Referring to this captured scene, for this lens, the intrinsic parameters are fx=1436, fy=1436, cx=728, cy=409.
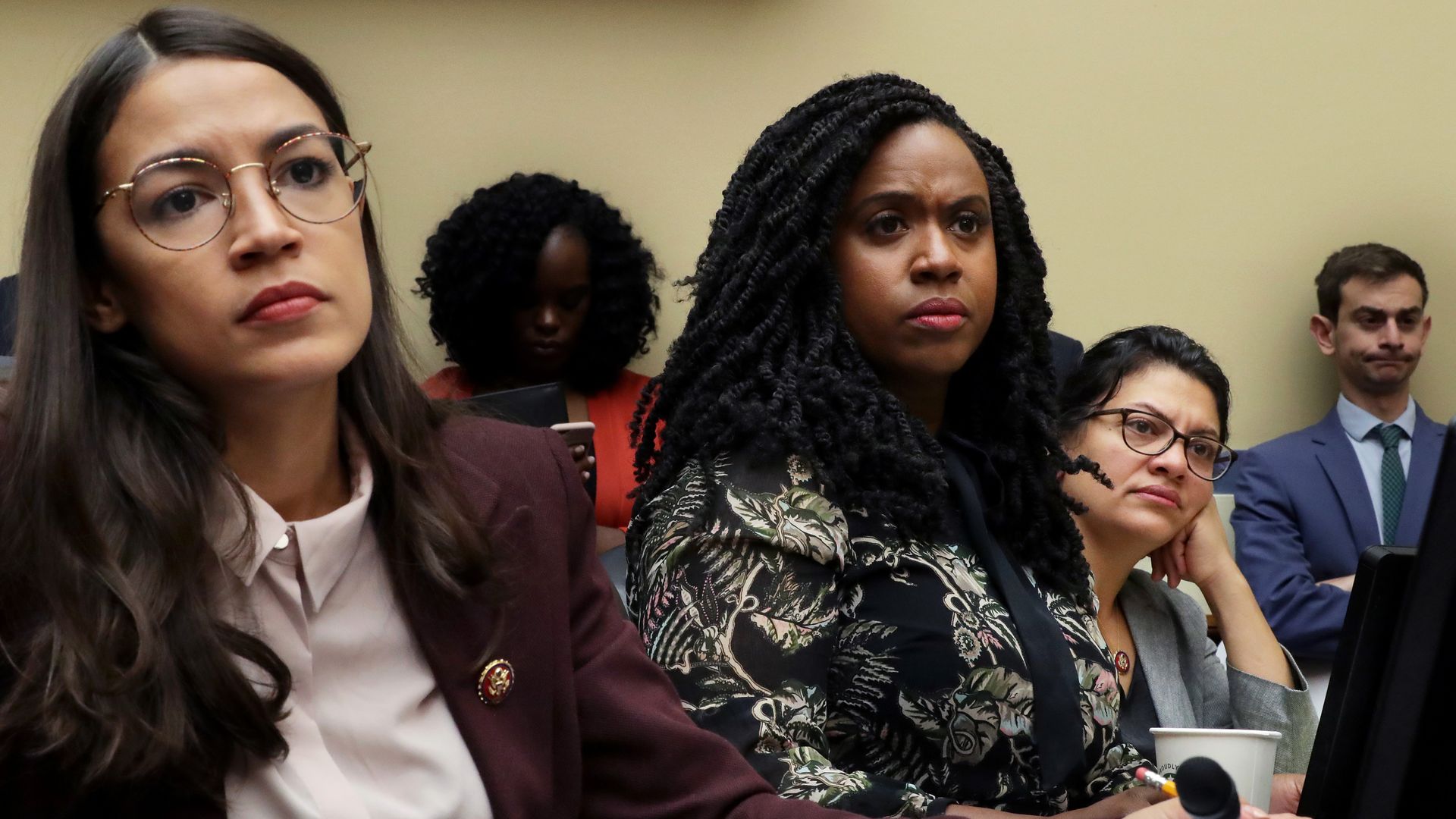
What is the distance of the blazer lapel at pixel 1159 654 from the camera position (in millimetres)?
2180

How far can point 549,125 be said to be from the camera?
364cm

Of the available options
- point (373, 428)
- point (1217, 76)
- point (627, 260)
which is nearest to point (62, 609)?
point (373, 428)

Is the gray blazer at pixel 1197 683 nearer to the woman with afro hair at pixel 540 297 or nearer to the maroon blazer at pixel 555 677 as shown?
the maroon blazer at pixel 555 677

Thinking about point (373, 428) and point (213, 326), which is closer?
point (213, 326)

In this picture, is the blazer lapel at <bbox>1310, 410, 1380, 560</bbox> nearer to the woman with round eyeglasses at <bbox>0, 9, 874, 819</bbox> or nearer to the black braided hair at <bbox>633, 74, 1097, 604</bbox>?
the black braided hair at <bbox>633, 74, 1097, 604</bbox>

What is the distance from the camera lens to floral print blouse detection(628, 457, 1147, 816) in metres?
1.59

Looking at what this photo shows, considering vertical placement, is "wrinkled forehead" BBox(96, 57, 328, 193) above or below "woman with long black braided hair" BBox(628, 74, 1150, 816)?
above

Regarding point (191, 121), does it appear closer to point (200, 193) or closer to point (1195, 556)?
point (200, 193)

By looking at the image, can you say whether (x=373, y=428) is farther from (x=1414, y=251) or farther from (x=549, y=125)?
(x=1414, y=251)

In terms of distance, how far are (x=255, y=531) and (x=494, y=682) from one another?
261 mm

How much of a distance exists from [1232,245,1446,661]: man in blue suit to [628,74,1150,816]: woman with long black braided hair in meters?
2.01

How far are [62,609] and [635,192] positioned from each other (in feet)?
8.91

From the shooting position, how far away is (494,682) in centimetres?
134

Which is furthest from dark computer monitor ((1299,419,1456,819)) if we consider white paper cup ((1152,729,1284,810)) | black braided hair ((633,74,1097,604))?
black braided hair ((633,74,1097,604))
